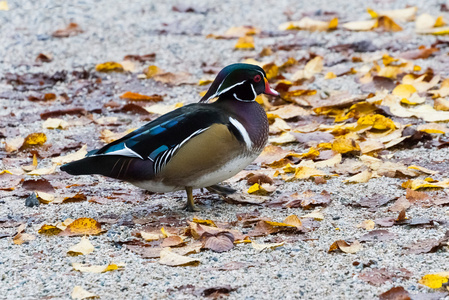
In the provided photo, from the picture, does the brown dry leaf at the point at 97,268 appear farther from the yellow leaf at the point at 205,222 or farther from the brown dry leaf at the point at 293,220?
the brown dry leaf at the point at 293,220

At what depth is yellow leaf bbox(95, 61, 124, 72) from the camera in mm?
6906

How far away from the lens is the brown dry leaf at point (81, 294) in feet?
9.61

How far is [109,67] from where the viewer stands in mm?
6930

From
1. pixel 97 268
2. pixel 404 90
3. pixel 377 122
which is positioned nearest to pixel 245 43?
pixel 404 90

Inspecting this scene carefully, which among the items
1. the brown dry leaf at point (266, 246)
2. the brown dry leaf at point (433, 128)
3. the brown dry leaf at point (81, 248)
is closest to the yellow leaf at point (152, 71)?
the brown dry leaf at point (433, 128)

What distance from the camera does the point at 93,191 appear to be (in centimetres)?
437

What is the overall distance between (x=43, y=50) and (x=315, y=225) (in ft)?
15.2

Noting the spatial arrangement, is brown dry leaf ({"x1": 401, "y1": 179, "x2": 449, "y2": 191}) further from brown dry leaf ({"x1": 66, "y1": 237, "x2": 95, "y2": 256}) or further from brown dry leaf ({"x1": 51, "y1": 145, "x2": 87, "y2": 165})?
brown dry leaf ({"x1": 51, "y1": 145, "x2": 87, "y2": 165})

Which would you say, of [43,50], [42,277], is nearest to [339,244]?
[42,277]

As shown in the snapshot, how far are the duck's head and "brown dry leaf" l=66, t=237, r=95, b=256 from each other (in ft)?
3.60

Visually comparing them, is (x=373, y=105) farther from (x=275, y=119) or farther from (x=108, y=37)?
(x=108, y=37)

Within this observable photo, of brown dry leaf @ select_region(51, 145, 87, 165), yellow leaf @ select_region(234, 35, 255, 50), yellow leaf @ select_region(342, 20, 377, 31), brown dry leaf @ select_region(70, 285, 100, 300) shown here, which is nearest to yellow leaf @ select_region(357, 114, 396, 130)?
brown dry leaf @ select_region(51, 145, 87, 165)

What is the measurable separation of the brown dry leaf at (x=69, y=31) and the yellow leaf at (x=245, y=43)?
1.79 m

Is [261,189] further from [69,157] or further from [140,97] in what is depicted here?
[140,97]
